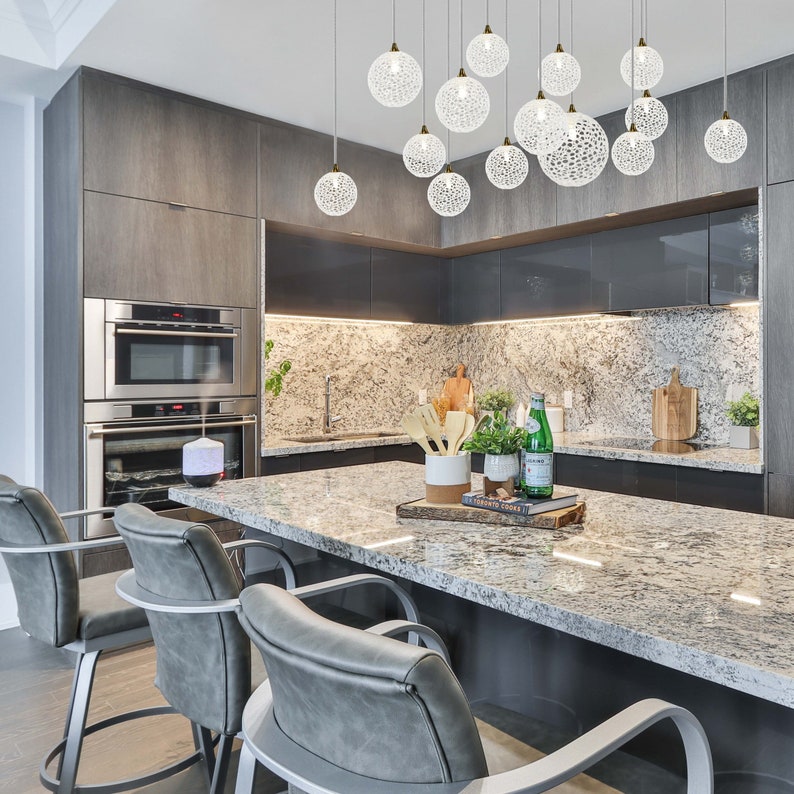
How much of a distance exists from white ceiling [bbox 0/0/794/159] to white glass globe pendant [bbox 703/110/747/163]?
792 millimetres

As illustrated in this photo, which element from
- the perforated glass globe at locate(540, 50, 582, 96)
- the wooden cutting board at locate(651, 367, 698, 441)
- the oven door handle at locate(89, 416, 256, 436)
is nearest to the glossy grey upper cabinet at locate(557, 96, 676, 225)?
the wooden cutting board at locate(651, 367, 698, 441)

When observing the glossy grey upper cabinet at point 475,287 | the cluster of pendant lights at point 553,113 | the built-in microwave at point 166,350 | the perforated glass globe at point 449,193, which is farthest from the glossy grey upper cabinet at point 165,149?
the cluster of pendant lights at point 553,113

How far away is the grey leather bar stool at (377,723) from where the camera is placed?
825mm

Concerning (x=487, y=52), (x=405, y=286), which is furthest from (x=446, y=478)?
(x=405, y=286)

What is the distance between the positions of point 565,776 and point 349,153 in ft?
12.8

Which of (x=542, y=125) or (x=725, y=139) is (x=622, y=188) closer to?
(x=725, y=139)

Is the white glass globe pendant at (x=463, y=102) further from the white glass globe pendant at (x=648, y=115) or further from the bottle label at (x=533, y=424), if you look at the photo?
the bottle label at (x=533, y=424)

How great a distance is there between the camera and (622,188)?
3.71 m

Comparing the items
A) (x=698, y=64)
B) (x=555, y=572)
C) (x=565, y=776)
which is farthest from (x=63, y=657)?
(x=698, y=64)

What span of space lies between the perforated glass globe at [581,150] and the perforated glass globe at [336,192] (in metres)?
0.75

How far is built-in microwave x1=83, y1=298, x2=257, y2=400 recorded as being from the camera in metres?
3.24

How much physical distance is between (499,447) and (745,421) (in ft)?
7.61

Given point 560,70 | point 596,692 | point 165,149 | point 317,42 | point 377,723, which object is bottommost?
point 596,692

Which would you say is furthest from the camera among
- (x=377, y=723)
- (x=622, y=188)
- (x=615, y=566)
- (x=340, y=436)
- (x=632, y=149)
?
(x=340, y=436)
